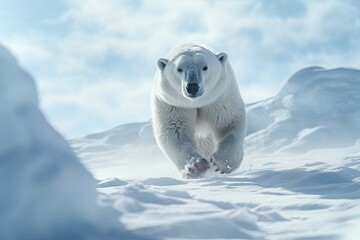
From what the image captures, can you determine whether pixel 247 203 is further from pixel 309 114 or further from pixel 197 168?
pixel 309 114

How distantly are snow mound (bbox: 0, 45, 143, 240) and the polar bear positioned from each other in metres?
3.04

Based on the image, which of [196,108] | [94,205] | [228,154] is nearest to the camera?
[94,205]

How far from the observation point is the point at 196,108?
618 centimetres

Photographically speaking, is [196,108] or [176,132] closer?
[176,132]

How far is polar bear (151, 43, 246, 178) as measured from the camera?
18.0 feet

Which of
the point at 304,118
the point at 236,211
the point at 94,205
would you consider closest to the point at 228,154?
the point at 236,211

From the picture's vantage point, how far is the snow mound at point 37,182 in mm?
1991

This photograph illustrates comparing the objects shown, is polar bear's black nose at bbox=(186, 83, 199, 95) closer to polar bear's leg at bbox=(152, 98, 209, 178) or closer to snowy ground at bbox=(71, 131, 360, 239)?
polar bear's leg at bbox=(152, 98, 209, 178)

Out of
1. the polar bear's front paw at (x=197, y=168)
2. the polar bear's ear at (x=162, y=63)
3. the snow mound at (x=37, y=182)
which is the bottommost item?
the snow mound at (x=37, y=182)

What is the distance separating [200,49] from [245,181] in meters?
2.00

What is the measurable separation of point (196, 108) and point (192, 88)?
829 mm

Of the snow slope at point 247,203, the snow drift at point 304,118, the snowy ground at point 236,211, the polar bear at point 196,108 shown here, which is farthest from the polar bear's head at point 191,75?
the snow drift at point 304,118

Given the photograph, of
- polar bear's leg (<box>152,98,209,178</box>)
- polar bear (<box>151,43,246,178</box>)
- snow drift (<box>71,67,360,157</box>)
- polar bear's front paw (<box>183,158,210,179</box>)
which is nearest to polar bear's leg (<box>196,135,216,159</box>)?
polar bear (<box>151,43,246,178</box>)

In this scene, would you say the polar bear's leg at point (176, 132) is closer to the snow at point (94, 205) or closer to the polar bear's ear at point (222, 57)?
the polar bear's ear at point (222, 57)
